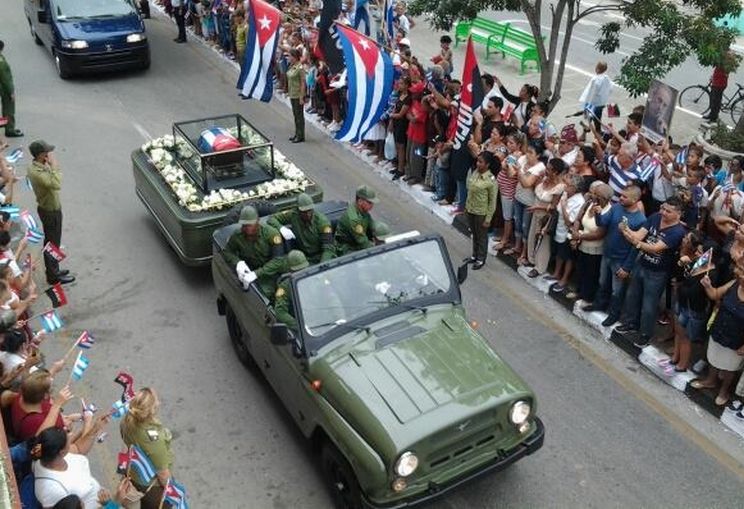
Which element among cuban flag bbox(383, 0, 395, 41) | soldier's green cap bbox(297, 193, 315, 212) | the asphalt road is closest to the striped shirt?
the asphalt road

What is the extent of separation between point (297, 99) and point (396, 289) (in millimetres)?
7888

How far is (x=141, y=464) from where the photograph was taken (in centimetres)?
517

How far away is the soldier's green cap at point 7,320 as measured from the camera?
629 cm

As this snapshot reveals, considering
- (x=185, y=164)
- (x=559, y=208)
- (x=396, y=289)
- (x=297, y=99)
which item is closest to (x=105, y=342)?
(x=185, y=164)

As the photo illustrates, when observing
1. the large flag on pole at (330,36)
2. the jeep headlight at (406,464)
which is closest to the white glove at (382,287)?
the jeep headlight at (406,464)

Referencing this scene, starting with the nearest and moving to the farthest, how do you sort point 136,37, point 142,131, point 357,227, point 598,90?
point 357,227, point 598,90, point 142,131, point 136,37

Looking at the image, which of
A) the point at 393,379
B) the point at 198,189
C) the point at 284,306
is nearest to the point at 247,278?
the point at 284,306

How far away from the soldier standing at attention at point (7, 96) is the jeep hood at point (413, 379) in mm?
10452

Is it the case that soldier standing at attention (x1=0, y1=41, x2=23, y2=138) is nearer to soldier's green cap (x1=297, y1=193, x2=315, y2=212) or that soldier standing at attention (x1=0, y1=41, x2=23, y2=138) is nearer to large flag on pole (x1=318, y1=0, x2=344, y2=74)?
large flag on pole (x1=318, y1=0, x2=344, y2=74)

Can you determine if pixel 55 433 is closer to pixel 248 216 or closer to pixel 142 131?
pixel 248 216

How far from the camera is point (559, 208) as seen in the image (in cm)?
856

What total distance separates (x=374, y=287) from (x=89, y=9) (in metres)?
13.9

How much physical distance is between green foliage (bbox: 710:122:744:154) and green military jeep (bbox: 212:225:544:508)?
765cm

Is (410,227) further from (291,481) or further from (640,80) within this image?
(291,481)
